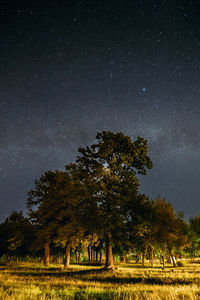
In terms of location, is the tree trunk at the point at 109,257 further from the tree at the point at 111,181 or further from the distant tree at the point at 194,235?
the distant tree at the point at 194,235

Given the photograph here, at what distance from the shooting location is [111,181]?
22.4m

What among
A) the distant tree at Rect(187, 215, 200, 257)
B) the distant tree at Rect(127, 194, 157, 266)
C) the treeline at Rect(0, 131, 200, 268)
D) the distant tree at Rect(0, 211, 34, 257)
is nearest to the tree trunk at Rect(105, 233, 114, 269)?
the treeline at Rect(0, 131, 200, 268)

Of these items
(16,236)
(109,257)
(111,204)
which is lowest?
(109,257)

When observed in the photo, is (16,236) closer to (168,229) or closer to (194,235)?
(168,229)

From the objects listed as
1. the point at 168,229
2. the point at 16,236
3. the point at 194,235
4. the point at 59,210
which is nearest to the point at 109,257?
the point at 59,210

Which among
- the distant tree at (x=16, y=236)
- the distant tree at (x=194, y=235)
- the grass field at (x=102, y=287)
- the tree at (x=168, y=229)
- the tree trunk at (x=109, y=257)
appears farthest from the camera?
the distant tree at (x=194, y=235)

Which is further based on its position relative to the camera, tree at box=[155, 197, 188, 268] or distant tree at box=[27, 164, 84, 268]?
tree at box=[155, 197, 188, 268]

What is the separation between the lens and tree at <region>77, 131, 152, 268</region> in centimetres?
2056

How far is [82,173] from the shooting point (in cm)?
2322

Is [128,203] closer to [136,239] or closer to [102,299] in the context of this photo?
[136,239]

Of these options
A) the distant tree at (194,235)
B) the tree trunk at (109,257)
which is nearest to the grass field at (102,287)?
the tree trunk at (109,257)

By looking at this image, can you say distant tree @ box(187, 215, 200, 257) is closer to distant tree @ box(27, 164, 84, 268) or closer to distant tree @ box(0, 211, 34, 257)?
distant tree @ box(27, 164, 84, 268)

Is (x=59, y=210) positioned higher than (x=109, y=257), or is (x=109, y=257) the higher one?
(x=59, y=210)

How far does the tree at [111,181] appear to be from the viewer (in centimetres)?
2056
